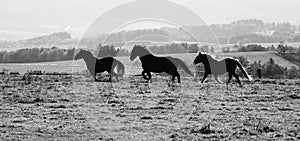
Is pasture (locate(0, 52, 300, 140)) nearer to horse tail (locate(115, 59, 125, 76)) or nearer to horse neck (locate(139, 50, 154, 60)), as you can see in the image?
horse neck (locate(139, 50, 154, 60))

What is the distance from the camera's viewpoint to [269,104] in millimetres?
17359

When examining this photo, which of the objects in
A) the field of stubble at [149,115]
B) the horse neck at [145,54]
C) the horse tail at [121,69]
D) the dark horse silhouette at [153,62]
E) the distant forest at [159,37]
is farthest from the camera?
the horse tail at [121,69]

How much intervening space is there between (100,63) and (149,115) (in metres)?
12.0

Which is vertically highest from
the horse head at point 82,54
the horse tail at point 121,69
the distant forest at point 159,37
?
the distant forest at point 159,37

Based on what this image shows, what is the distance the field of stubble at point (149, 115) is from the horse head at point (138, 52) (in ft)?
6.06

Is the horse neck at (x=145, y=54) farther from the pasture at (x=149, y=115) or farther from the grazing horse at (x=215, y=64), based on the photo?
the grazing horse at (x=215, y=64)

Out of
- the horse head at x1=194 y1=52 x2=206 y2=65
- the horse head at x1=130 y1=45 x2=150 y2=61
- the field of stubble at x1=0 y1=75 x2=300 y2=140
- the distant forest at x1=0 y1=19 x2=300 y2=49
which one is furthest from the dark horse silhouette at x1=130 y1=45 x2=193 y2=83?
the horse head at x1=194 y1=52 x2=206 y2=65

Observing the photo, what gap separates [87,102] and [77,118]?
13.3ft

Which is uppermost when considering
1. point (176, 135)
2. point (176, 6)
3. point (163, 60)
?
point (176, 6)

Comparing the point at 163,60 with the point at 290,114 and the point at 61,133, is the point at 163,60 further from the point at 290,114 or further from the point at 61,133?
the point at 61,133

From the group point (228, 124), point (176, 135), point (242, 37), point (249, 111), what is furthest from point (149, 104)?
point (242, 37)

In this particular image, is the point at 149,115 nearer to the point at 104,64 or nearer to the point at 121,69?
the point at 104,64

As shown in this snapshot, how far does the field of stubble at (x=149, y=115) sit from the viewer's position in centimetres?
1102

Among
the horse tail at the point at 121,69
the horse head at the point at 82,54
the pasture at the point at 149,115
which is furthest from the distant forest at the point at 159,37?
the pasture at the point at 149,115
